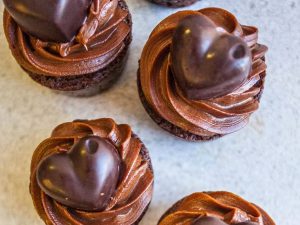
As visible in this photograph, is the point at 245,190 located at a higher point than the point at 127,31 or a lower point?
lower

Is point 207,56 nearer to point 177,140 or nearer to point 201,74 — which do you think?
point 201,74

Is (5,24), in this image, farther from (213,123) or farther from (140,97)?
(213,123)

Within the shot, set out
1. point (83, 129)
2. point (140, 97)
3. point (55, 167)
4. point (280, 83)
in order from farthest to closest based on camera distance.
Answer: point (280, 83)
point (140, 97)
point (83, 129)
point (55, 167)

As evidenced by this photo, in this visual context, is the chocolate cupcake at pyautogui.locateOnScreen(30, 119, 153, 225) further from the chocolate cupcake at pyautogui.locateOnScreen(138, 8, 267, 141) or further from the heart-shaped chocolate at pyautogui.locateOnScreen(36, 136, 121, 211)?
the chocolate cupcake at pyautogui.locateOnScreen(138, 8, 267, 141)

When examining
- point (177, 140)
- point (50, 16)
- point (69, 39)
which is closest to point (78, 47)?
point (69, 39)

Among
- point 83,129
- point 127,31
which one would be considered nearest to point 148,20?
point 127,31

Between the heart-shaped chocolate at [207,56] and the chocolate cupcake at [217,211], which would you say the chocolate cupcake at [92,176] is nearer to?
the chocolate cupcake at [217,211]
